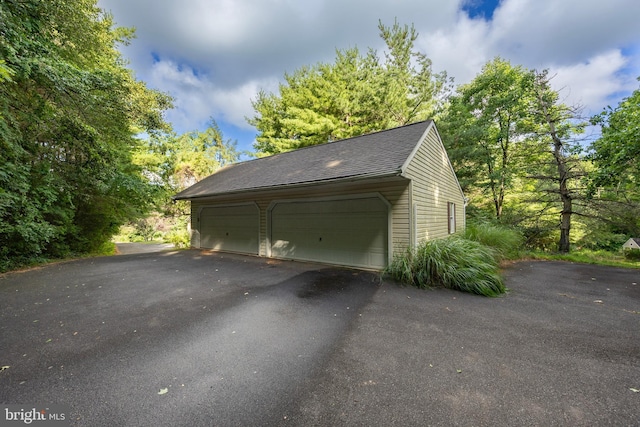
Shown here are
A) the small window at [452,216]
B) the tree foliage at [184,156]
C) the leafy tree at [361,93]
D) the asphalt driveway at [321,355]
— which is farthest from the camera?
the tree foliage at [184,156]

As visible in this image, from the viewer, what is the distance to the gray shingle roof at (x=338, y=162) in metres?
Result: 5.55

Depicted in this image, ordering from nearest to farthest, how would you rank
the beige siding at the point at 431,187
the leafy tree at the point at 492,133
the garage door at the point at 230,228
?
the beige siding at the point at 431,187 → the garage door at the point at 230,228 → the leafy tree at the point at 492,133

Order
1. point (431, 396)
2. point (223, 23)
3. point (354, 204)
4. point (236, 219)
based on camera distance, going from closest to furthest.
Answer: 1. point (431, 396)
2. point (354, 204)
3. point (223, 23)
4. point (236, 219)

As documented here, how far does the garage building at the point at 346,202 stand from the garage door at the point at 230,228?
4 cm

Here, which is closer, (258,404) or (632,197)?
(258,404)

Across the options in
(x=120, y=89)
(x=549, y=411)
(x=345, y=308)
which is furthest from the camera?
(x=120, y=89)

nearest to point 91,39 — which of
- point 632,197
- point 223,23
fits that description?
point 223,23

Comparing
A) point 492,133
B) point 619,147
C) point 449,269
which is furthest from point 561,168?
point 449,269

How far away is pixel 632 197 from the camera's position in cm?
1016

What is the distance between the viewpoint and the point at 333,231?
6633 millimetres

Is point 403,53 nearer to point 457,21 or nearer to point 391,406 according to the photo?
point 457,21

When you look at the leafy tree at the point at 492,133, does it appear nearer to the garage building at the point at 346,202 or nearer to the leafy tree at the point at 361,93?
the leafy tree at the point at 361,93

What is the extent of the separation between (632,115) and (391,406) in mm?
10196

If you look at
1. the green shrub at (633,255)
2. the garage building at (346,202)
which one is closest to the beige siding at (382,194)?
the garage building at (346,202)
